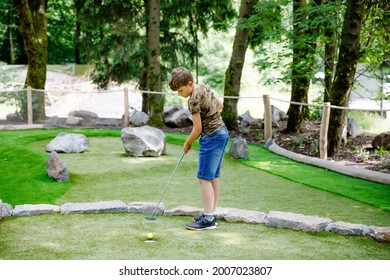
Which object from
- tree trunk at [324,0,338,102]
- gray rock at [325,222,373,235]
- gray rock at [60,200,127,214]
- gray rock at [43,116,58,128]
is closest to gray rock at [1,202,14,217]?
gray rock at [60,200,127,214]

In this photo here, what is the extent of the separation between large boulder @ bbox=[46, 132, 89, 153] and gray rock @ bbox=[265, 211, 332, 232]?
518cm

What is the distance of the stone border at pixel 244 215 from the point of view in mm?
3869

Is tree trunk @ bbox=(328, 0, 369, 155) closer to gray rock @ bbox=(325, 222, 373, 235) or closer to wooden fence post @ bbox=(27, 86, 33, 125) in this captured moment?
gray rock @ bbox=(325, 222, 373, 235)

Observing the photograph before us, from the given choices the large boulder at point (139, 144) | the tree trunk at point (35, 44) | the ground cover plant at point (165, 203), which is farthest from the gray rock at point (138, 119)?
the large boulder at point (139, 144)

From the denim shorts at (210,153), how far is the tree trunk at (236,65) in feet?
25.6

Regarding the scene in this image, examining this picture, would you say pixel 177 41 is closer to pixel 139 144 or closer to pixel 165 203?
pixel 139 144

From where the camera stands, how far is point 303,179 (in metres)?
6.55

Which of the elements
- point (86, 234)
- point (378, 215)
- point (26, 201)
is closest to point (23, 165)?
point (26, 201)

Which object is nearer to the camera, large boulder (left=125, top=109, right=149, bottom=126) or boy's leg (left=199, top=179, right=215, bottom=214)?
boy's leg (left=199, top=179, right=215, bottom=214)

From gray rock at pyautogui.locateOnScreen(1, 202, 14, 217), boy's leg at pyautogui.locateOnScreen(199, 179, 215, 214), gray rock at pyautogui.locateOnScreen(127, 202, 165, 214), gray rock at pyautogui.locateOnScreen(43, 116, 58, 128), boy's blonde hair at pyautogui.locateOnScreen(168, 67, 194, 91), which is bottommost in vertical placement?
gray rock at pyautogui.locateOnScreen(43, 116, 58, 128)

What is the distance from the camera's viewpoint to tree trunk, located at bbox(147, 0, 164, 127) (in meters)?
12.4

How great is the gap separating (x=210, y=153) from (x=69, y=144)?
531cm

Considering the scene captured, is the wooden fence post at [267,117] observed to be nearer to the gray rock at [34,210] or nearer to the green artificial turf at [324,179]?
the green artificial turf at [324,179]

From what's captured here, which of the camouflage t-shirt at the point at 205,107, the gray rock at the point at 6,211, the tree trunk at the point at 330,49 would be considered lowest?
the gray rock at the point at 6,211
